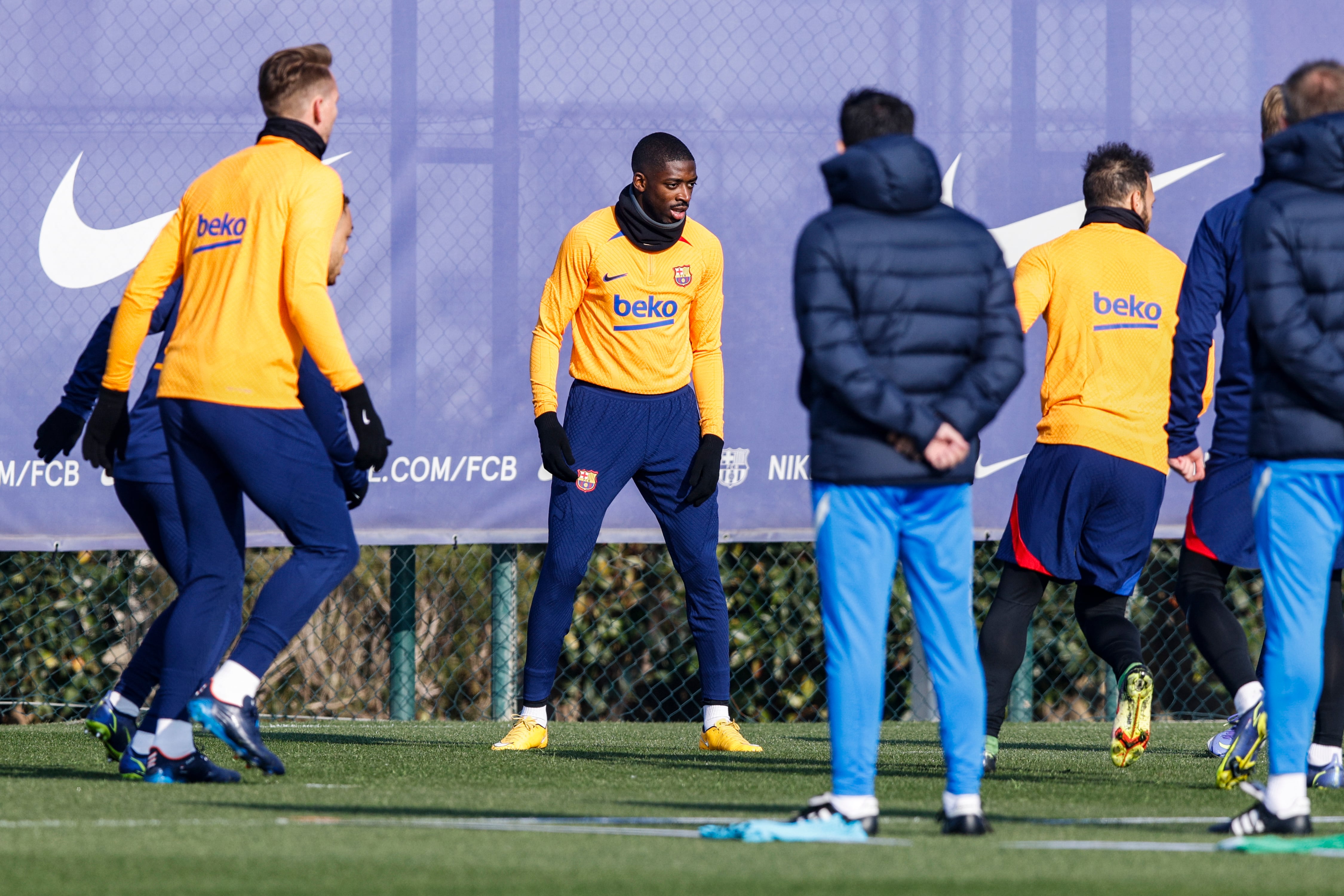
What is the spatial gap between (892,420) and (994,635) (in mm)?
2223

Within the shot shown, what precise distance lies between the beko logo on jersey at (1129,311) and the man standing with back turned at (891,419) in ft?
6.13

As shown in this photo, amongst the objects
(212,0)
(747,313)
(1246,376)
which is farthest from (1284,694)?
A: (212,0)

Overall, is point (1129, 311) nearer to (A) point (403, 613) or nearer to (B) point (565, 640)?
(B) point (565, 640)

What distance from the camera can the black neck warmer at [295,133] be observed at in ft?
16.6

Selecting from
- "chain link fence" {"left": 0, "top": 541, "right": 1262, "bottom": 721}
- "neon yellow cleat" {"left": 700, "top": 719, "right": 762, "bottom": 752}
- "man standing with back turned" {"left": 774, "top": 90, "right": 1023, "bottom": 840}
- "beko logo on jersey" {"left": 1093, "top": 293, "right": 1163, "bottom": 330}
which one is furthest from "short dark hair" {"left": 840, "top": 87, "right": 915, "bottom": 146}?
"chain link fence" {"left": 0, "top": 541, "right": 1262, "bottom": 721}

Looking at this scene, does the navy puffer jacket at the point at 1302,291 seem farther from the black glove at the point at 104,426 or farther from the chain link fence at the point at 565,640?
the chain link fence at the point at 565,640

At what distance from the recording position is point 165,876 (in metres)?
3.45

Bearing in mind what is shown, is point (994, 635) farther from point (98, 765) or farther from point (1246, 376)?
point (98, 765)

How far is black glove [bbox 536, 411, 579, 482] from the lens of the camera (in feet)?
21.4

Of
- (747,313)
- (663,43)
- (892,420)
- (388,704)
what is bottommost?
(388,704)

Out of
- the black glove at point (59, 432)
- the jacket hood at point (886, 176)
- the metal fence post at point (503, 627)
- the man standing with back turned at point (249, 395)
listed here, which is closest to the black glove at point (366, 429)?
the man standing with back turned at point (249, 395)

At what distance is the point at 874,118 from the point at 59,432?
2.65m

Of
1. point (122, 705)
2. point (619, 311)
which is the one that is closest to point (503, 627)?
point (619, 311)

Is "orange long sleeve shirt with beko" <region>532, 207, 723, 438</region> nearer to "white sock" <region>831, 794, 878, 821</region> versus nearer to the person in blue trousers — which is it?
the person in blue trousers
